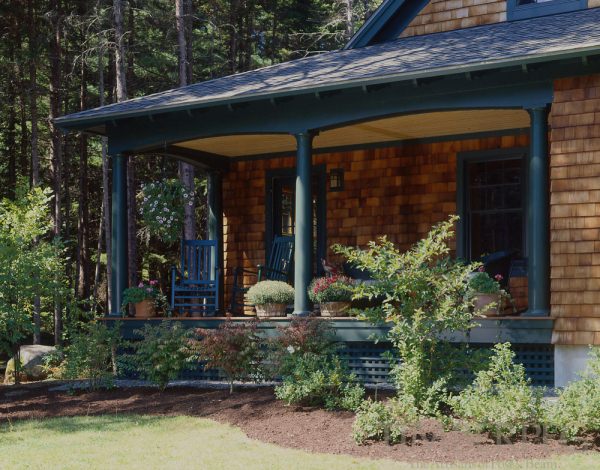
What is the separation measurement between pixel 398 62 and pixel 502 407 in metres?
4.52

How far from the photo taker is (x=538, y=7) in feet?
35.3

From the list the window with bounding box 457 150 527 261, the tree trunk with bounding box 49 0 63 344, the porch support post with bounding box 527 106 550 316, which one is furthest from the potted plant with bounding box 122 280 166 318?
the tree trunk with bounding box 49 0 63 344

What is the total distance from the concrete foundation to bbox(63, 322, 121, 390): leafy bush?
4665 millimetres

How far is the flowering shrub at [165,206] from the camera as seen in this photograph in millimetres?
11094

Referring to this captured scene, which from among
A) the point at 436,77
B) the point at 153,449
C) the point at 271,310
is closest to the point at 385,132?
the point at 436,77

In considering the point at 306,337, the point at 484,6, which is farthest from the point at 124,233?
the point at 484,6

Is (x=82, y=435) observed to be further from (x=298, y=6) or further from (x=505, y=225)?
(x=298, y=6)

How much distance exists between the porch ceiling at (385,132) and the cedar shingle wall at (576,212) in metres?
1.02

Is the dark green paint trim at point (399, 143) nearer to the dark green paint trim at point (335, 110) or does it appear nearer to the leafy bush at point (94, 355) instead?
the dark green paint trim at point (335, 110)

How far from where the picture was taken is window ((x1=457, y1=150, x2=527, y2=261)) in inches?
412

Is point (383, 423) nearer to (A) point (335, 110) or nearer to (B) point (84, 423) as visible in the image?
(B) point (84, 423)

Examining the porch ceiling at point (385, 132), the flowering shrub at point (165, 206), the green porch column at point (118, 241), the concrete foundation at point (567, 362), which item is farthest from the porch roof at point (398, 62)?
the concrete foundation at point (567, 362)

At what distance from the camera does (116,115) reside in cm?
1005

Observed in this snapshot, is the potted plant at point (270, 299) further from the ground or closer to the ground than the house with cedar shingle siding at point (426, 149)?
closer to the ground
